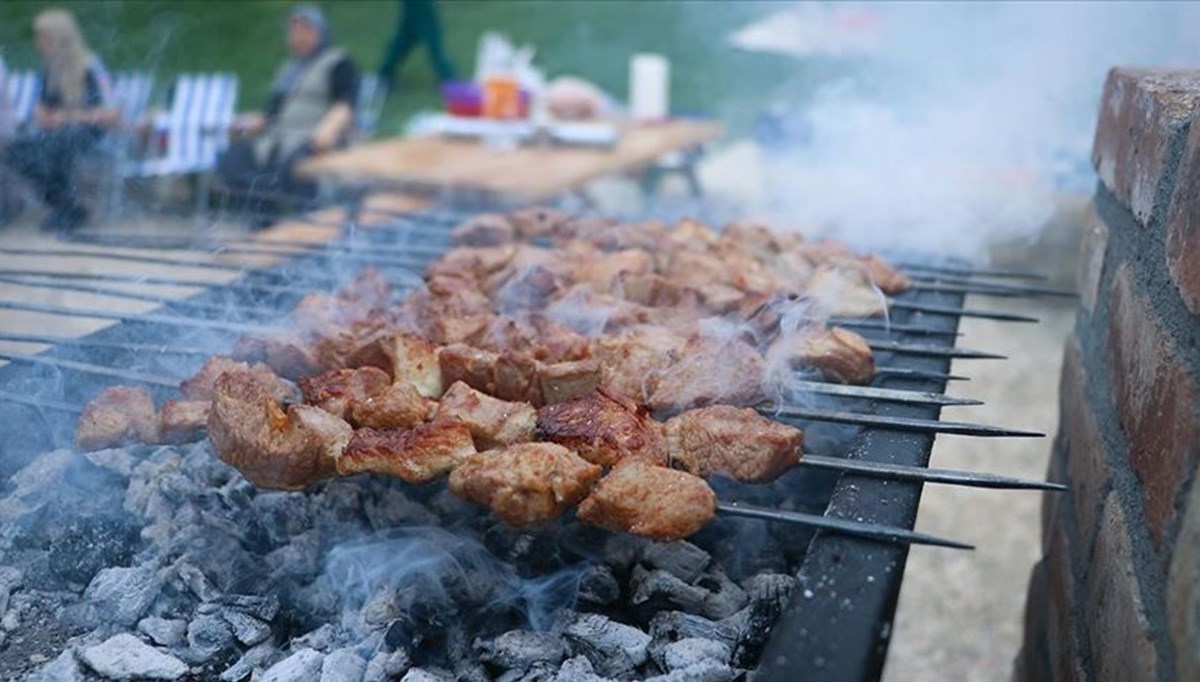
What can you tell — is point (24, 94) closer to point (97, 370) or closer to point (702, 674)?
point (97, 370)

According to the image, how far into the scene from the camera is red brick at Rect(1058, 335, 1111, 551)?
2.38 metres

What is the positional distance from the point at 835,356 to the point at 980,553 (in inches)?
123

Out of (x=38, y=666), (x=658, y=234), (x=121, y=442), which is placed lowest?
(x=38, y=666)

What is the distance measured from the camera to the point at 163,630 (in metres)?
2.17

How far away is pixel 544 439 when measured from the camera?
7.50 ft

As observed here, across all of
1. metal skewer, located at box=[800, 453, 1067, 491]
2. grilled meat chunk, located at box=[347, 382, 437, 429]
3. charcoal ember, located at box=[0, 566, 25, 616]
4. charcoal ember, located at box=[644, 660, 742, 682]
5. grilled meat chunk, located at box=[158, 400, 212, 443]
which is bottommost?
charcoal ember, located at box=[0, 566, 25, 616]

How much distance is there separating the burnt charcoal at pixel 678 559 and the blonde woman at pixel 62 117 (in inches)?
287

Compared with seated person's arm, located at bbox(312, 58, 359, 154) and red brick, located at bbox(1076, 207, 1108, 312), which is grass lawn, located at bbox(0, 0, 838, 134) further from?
red brick, located at bbox(1076, 207, 1108, 312)

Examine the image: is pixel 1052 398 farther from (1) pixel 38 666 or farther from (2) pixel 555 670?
(1) pixel 38 666

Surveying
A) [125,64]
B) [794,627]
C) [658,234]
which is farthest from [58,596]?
[125,64]

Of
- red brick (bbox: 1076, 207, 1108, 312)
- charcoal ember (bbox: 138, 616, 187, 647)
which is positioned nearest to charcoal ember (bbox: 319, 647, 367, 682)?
charcoal ember (bbox: 138, 616, 187, 647)

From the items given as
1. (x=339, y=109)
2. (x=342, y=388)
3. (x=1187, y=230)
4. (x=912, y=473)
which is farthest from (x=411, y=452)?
(x=339, y=109)

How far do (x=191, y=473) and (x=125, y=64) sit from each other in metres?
9.33

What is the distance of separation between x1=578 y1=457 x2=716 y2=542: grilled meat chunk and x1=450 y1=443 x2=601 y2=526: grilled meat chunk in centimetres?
5
